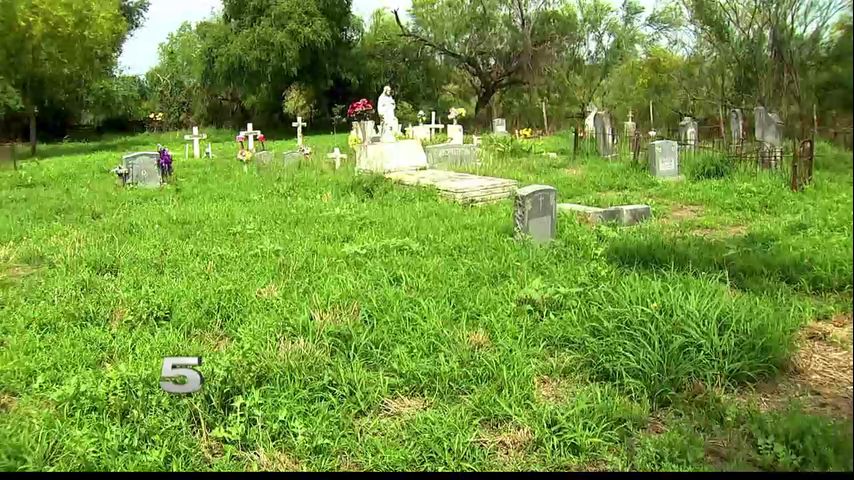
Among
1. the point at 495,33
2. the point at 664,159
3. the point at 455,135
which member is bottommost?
the point at 664,159

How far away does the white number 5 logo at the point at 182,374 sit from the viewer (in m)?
2.41

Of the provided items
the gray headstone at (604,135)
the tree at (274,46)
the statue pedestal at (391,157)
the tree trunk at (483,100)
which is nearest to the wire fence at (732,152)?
the gray headstone at (604,135)

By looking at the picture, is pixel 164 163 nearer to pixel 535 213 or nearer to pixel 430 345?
pixel 535 213

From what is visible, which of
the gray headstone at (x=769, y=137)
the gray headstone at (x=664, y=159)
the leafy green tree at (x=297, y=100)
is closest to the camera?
the gray headstone at (x=769, y=137)

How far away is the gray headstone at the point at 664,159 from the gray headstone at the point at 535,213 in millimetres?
5370

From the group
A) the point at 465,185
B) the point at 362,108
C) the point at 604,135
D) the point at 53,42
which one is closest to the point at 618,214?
the point at 465,185

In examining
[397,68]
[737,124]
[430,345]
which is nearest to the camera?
[430,345]

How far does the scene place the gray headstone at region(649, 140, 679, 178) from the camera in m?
→ 10.1

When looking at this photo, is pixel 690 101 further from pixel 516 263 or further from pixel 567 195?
pixel 516 263

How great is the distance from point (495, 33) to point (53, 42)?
1575 cm

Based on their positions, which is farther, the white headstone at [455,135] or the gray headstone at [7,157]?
the white headstone at [455,135]

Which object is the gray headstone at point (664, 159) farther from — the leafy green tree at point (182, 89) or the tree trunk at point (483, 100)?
the leafy green tree at point (182, 89)

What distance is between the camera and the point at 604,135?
1344 cm

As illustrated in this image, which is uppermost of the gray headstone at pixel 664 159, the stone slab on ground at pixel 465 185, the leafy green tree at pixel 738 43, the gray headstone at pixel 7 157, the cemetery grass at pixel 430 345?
the leafy green tree at pixel 738 43
